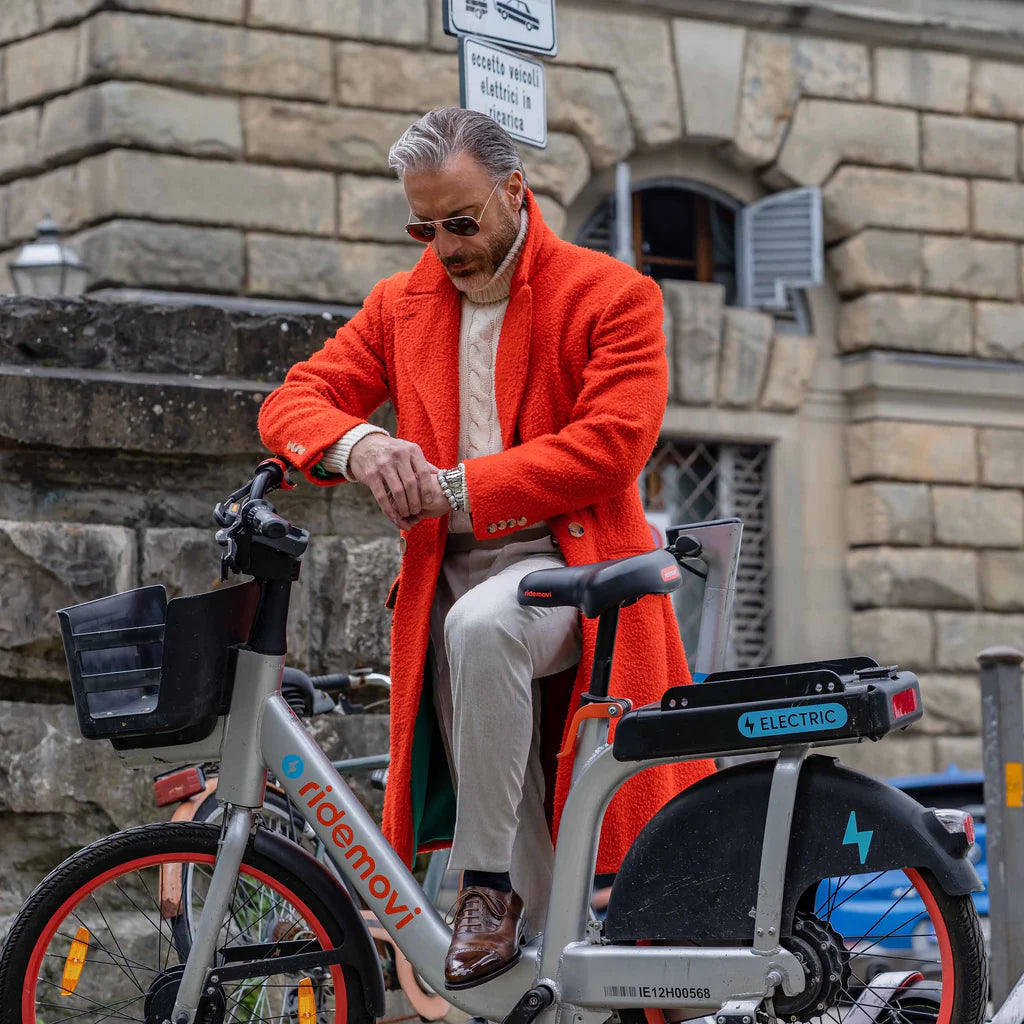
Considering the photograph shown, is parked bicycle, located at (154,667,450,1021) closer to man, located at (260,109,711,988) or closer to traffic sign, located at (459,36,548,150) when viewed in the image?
man, located at (260,109,711,988)

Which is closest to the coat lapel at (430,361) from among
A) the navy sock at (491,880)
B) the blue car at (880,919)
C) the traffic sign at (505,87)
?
the navy sock at (491,880)

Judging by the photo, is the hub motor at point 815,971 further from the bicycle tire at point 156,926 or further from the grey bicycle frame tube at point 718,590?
the bicycle tire at point 156,926

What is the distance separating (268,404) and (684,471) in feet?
30.3

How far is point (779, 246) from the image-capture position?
1273cm

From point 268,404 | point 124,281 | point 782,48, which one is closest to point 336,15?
point 124,281

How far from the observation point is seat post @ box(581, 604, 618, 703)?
3.09 m

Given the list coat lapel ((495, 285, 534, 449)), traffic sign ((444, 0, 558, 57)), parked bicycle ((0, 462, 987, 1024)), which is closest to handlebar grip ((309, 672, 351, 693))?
parked bicycle ((0, 462, 987, 1024))

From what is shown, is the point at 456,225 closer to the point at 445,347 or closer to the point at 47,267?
the point at 445,347

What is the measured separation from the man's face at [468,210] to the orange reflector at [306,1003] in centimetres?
128

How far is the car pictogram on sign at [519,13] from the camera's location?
5539mm

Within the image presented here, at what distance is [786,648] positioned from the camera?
12.8 m

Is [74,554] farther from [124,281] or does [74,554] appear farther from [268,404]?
[124,281]

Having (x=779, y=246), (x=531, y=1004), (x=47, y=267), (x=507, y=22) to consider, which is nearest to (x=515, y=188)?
(x=531, y=1004)

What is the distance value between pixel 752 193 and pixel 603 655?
10.3m
